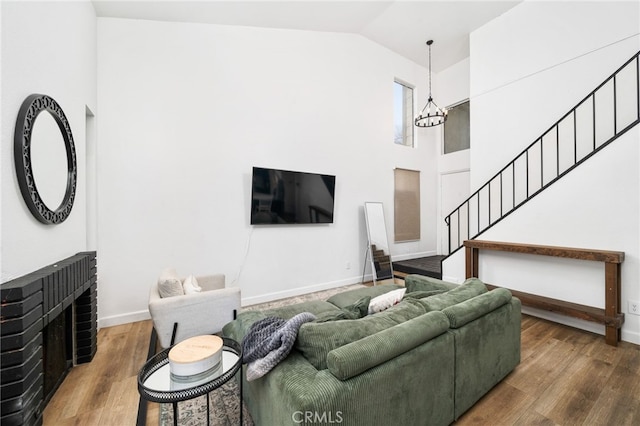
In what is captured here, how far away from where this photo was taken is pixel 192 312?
2.42 meters

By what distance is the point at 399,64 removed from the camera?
5668 mm

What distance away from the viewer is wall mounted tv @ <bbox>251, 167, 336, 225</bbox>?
383 centimetres

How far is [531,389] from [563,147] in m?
3.60

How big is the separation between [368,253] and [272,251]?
1.89 m

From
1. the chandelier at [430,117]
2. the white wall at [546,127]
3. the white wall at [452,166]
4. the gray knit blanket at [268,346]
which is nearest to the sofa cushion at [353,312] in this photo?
the gray knit blanket at [268,346]

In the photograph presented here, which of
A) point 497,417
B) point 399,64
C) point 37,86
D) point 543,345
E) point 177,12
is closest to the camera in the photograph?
point 497,417

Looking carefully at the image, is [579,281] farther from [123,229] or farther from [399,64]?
[123,229]

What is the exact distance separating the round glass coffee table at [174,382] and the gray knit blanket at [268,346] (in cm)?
7

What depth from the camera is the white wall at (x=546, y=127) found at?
2834mm

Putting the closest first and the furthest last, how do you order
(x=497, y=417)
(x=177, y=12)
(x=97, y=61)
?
(x=497, y=417) < (x=97, y=61) < (x=177, y=12)

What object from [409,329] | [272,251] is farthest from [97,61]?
[409,329]

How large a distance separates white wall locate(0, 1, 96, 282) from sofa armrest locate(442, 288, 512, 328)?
2616mm

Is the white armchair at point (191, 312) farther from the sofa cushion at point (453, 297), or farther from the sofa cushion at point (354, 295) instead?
the sofa cushion at point (453, 297)

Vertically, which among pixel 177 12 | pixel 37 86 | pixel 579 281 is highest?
pixel 177 12
